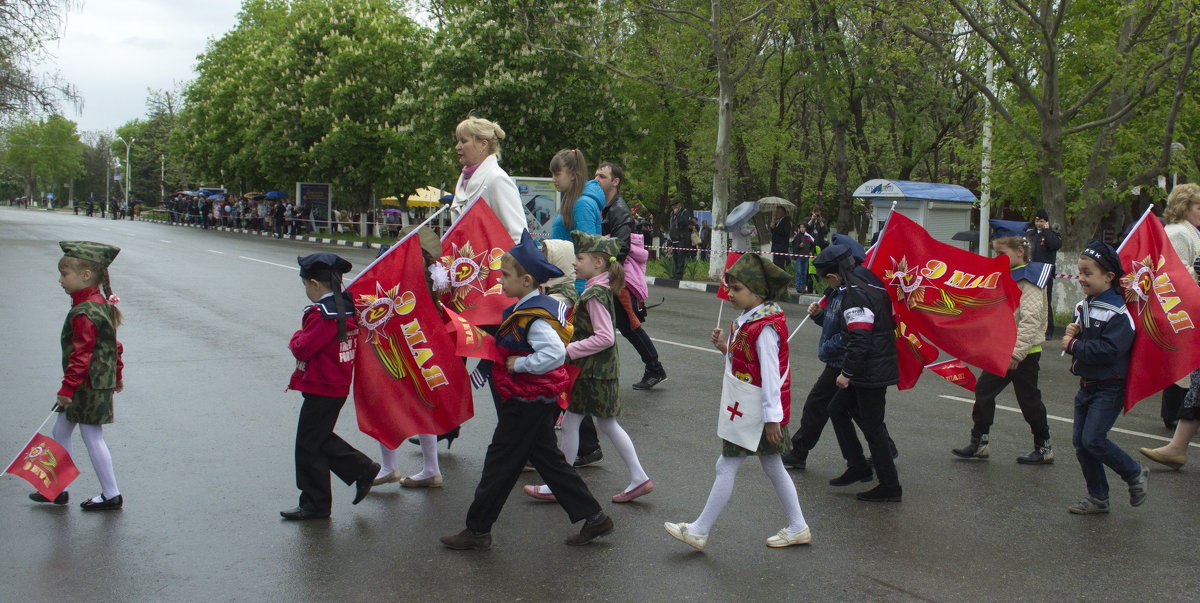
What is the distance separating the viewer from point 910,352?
275 inches

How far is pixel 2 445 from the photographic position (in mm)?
7047

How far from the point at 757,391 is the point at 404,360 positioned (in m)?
1.98

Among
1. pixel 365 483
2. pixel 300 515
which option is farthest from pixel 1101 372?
pixel 300 515

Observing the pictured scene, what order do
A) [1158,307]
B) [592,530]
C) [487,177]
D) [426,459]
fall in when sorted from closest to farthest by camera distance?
[592,530]
[426,459]
[487,177]
[1158,307]

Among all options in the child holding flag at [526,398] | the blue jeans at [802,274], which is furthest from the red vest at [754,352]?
the blue jeans at [802,274]

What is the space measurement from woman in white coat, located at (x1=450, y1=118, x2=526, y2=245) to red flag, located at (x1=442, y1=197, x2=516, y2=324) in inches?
4.6

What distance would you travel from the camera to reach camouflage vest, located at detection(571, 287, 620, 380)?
599 centimetres

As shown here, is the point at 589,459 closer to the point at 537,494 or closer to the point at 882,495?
the point at 537,494

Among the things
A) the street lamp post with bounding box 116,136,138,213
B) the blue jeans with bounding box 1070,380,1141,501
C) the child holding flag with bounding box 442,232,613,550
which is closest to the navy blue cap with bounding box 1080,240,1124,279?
the blue jeans with bounding box 1070,380,1141,501

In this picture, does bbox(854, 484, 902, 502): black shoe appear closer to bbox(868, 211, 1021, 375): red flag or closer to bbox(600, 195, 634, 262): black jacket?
bbox(868, 211, 1021, 375): red flag

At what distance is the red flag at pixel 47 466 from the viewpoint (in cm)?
564

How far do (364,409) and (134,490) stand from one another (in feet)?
4.61

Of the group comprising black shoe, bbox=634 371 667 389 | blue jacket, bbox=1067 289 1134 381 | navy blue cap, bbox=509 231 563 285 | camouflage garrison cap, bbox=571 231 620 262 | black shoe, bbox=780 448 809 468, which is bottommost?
black shoe, bbox=780 448 809 468

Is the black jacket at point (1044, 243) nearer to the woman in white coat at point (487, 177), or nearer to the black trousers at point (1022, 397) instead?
the black trousers at point (1022, 397)
